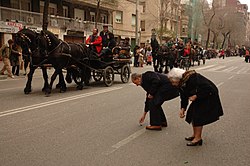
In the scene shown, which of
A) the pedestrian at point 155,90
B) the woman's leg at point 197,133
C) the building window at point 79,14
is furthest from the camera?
the building window at point 79,14

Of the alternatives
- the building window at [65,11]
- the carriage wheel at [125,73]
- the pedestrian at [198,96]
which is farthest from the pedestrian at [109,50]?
the building window at [65,11]

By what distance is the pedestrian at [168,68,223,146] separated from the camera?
4.74m

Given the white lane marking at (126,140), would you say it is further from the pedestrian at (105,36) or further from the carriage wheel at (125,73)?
the carriage wheel at (125,73)

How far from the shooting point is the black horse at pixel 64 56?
Answer: 9.34 metres

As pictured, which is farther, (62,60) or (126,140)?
(62,60)

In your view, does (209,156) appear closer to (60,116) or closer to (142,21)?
(60,116)

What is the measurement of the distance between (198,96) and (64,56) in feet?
19.8

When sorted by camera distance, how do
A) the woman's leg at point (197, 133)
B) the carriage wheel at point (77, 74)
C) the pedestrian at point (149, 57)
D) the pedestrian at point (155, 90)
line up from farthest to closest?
the pedestrian at point (149, 57)
the carriage wheel at point (77, 74)
the pedestrian at point (155, 90)
the woman's leg at point (197, 133)

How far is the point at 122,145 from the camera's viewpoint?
494 centimetres

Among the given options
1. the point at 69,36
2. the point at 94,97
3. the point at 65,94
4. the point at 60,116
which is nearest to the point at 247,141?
the point at 60,116

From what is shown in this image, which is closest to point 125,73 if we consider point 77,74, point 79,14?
point 77,74

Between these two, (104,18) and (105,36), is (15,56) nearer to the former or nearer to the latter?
(105,36)

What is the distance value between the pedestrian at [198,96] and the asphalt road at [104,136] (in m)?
0.48

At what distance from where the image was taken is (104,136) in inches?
211
